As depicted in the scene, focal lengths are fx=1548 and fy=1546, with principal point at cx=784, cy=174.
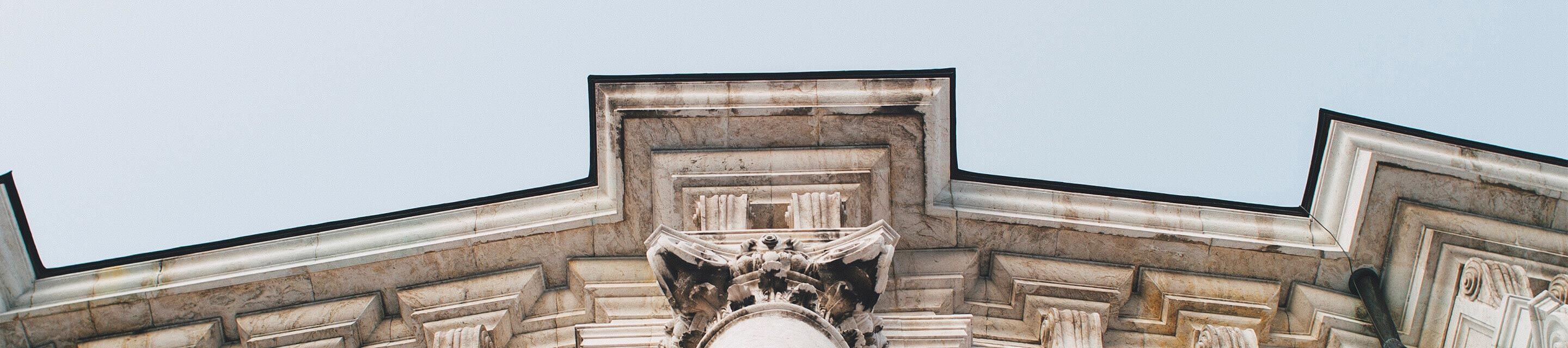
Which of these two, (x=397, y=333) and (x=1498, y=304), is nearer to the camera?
(x=1498, y=304)

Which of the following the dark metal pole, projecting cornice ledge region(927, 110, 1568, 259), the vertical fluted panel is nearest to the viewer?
the vertical fluted panel

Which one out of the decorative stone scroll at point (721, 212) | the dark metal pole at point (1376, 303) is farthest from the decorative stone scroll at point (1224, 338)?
the decorative stone scroll at point (721, 212)

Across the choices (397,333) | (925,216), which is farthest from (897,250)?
(397,333)

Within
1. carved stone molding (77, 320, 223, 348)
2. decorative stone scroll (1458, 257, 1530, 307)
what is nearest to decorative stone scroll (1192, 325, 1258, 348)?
decorative stone scroll (1458, 257, 1530, 307)

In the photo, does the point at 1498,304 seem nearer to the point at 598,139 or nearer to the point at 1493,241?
the point at 1493,241

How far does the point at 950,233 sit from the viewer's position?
13.8 meters

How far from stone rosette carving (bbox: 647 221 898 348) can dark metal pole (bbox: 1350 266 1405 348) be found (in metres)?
4.70

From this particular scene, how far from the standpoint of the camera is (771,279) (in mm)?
11305

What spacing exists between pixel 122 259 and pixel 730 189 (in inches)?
226

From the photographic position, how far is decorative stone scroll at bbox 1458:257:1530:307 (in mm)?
13023

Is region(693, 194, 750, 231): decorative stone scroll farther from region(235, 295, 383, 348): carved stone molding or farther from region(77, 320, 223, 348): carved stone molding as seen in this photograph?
region(77, 320, 223, 348): carved stone molding

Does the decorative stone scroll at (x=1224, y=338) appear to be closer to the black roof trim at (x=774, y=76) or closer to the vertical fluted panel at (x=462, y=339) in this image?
the black roof trim at (x=774, y=76)

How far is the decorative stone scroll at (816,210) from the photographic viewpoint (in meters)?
13.1

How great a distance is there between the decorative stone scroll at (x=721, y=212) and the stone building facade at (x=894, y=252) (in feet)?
0.08
